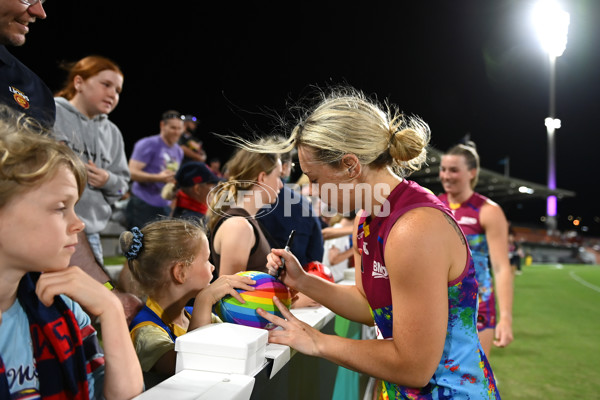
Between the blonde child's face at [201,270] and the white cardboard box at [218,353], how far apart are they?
2.73 feet

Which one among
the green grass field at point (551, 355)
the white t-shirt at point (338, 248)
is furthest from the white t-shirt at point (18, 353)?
the green grass field at point (551, 355)

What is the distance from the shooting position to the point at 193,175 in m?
4.91

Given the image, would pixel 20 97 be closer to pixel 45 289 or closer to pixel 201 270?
pixel 201 270

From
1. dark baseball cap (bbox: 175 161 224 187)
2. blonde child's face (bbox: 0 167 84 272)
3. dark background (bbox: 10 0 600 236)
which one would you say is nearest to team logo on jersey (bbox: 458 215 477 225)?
dark background (bbox: 10 0 600 236)

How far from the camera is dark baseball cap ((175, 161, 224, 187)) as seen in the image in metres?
4.90

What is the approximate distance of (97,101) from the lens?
3.90 metres

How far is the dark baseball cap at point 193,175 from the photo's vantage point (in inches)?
193

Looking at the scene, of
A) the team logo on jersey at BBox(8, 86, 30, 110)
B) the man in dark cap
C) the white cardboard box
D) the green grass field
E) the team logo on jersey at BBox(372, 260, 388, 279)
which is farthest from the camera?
the man in dark cap

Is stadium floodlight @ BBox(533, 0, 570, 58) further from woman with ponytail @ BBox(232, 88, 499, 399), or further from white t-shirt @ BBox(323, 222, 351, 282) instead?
woman with ponytail @ BBox(232, 88, 499, 399)

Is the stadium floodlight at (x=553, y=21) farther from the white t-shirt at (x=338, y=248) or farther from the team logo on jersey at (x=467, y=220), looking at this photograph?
the team logo on jersey at (x=467, y=220)

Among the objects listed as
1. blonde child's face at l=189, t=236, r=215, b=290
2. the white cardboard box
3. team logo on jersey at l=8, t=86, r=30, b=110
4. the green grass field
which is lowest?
the green grass field

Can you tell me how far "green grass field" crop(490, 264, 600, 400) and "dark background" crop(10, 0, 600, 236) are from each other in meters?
3.40

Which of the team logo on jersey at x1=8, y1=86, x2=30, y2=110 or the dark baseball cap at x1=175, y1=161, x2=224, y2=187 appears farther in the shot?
the dark baseball cap at x1=175, y1=161, x2=224, y2=187

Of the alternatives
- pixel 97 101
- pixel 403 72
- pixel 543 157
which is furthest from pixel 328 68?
pixel 543 157
